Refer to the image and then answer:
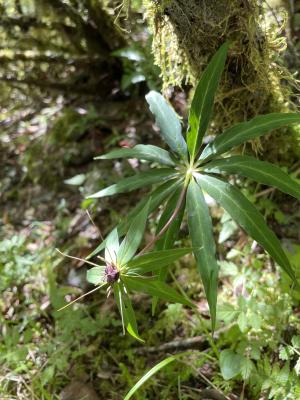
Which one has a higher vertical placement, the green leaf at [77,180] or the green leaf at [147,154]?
the green leaf at [147,154]

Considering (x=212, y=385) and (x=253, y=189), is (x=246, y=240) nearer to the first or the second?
(x=253, y=189)

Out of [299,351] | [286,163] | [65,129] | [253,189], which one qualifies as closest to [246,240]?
[253,189]

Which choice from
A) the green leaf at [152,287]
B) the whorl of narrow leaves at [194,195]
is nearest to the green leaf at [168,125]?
the whorl of narrow leaves at [194,195]

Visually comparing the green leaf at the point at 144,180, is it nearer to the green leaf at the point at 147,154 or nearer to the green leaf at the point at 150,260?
the green leaf at the point at 147,154

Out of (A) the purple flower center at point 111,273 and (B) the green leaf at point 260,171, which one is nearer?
(A) the purple flower center at point 111,273

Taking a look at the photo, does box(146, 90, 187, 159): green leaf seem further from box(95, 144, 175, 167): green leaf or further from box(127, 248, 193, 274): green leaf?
box(127, 248, 193, 274): green leaf

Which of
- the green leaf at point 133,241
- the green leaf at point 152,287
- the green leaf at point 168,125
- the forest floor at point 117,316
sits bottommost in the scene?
the forest floor at point 117,316

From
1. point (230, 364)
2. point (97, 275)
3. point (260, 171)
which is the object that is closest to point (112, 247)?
point (97, 275)

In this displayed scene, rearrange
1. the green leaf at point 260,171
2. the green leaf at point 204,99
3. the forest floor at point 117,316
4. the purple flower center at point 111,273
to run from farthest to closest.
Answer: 1. the forest floor at point 117,316
2. the green leaf at point 204,99
3. the green leaf at point 260,171
4. the purple flower center at point 111,273
